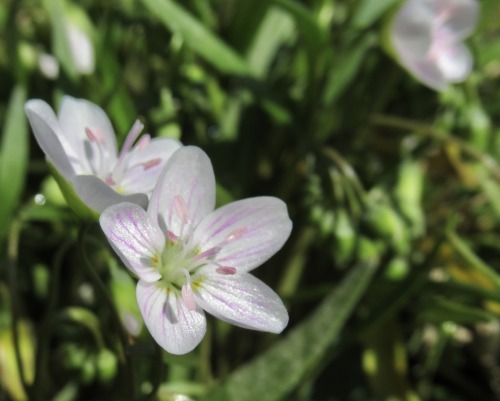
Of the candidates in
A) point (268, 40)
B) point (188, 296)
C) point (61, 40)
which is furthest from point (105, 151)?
point (268, 40)

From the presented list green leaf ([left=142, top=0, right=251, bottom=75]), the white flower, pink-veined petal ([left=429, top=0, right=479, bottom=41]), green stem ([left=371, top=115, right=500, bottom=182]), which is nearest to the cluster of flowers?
green leaf ([left=142, top=0, right=251, bottom=75])

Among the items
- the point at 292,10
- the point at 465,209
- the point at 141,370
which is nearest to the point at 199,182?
the point at 141,370

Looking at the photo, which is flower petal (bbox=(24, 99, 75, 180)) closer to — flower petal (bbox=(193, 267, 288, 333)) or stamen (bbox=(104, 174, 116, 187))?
stamen (bbox=(104, 174, 116, 187))

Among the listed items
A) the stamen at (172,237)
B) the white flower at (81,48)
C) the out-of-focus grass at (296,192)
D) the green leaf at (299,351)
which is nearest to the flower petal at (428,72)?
the out-of-focus grass at (296,192)

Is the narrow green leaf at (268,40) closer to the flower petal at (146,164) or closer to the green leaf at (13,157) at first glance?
the green leaf at (13,157)

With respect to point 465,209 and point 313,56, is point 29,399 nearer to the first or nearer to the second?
point 313,56

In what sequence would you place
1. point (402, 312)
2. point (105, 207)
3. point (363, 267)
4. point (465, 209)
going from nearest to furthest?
1. point (105, 207)
2. point (363, 267)
3. point (402, 312)
4. point (465, 209)
